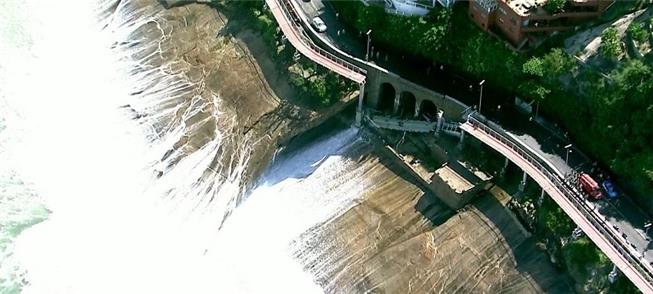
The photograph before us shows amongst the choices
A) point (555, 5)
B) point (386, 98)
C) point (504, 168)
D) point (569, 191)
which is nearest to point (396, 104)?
point (386, 98)

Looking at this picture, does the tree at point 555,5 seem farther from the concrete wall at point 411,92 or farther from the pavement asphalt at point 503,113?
the concrete wall at point 411,92

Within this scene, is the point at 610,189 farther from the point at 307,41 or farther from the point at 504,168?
the point at 307,41

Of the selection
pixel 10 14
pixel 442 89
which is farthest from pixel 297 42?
pixel 10 14

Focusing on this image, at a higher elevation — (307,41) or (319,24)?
(319,24)

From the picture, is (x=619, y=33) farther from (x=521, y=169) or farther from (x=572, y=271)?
(x=572, y=271)

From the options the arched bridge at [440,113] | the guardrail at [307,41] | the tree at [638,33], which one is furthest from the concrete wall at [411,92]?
the tree at [638,33]
